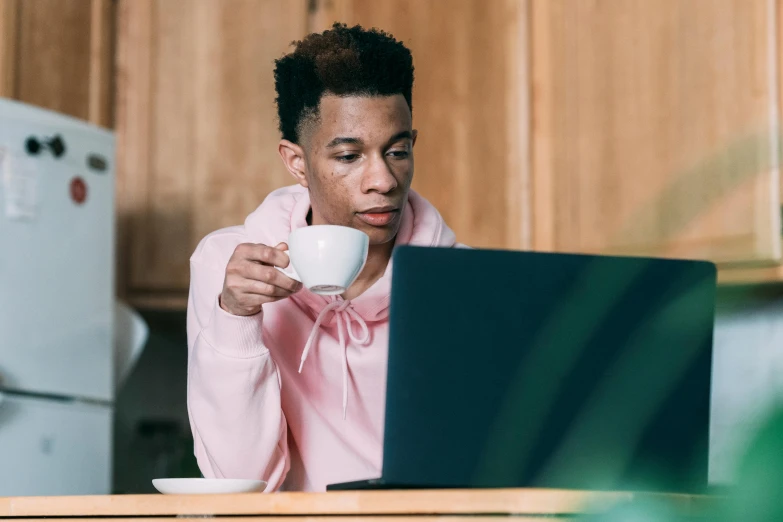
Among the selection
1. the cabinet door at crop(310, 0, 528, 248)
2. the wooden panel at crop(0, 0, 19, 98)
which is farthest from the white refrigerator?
the cabinet door at crop(310, 0, 528, 248)

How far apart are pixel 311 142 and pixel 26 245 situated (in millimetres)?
1069

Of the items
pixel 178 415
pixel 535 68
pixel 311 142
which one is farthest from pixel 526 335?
pixel 178 415

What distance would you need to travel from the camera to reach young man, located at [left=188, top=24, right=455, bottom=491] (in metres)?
1.06

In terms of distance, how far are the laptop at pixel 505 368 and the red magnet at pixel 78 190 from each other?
1.65m

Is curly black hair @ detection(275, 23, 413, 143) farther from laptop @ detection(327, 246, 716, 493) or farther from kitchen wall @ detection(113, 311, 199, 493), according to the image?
kitchen wall @ detection(113, 311, 199, 493)

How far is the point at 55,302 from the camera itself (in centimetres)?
207

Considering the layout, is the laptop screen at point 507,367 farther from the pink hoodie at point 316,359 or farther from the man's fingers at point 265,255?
the pink hoodie at point 316,359

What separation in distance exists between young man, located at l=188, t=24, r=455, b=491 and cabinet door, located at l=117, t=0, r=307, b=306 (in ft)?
4.12

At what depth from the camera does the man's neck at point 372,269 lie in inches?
49.3

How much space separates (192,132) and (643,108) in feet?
3.72

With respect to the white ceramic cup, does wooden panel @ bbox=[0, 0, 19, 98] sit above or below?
above

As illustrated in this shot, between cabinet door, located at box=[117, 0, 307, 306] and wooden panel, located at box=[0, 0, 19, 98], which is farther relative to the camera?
cabinet door, located at box=[117, 0, 307, 306]

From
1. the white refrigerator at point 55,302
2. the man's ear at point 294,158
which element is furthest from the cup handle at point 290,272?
the white refrigerator at point 55,302

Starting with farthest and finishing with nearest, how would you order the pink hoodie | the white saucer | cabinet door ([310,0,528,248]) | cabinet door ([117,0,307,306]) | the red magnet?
cabinet door ([117,0,307,306]) → cabinet door ([310,0,528,248]) → the red magnet → the pink hoodie → the white saucer
